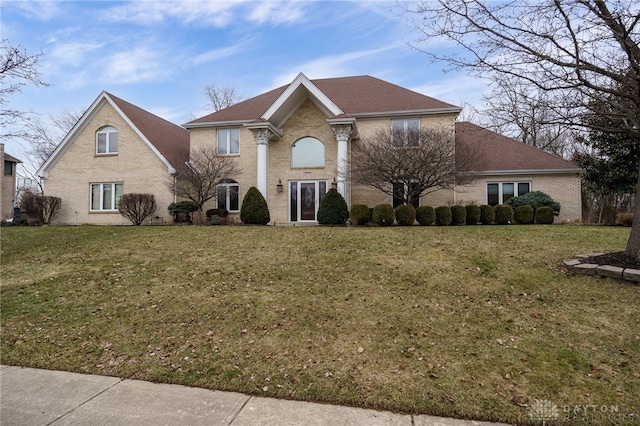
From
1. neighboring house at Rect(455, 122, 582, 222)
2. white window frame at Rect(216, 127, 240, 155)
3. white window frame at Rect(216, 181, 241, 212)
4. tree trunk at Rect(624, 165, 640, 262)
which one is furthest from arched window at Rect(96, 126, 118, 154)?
tree trunk at Rect(624, 165, 640, 262)

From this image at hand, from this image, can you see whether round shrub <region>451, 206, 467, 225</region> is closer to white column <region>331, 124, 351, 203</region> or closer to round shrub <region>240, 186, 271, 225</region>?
white column <region>331, 124, 351, 203</region>

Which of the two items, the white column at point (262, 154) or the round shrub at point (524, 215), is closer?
the round shrub at point (524, 215)

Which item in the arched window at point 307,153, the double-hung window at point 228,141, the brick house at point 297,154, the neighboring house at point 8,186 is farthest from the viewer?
the neighboring house at point 8,186

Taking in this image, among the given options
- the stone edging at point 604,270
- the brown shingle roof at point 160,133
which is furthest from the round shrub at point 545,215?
the brown shingle roof at point 160,133

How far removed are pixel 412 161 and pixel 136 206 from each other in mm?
14089

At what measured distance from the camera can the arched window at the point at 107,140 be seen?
1992 centimetres

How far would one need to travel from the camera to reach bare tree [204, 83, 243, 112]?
42031 mm

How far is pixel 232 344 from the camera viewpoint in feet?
15.1

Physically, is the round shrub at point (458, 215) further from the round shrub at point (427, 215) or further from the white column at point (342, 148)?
the white column at point (342, 148)

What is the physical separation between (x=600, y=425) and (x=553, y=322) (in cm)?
209

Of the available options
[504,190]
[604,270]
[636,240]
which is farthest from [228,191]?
[636,240]

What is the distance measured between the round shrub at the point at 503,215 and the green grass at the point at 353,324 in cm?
518

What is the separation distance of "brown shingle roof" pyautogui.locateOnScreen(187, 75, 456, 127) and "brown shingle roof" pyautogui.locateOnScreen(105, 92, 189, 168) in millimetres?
2079

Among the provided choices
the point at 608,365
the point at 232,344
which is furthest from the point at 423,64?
the point at 232,344
